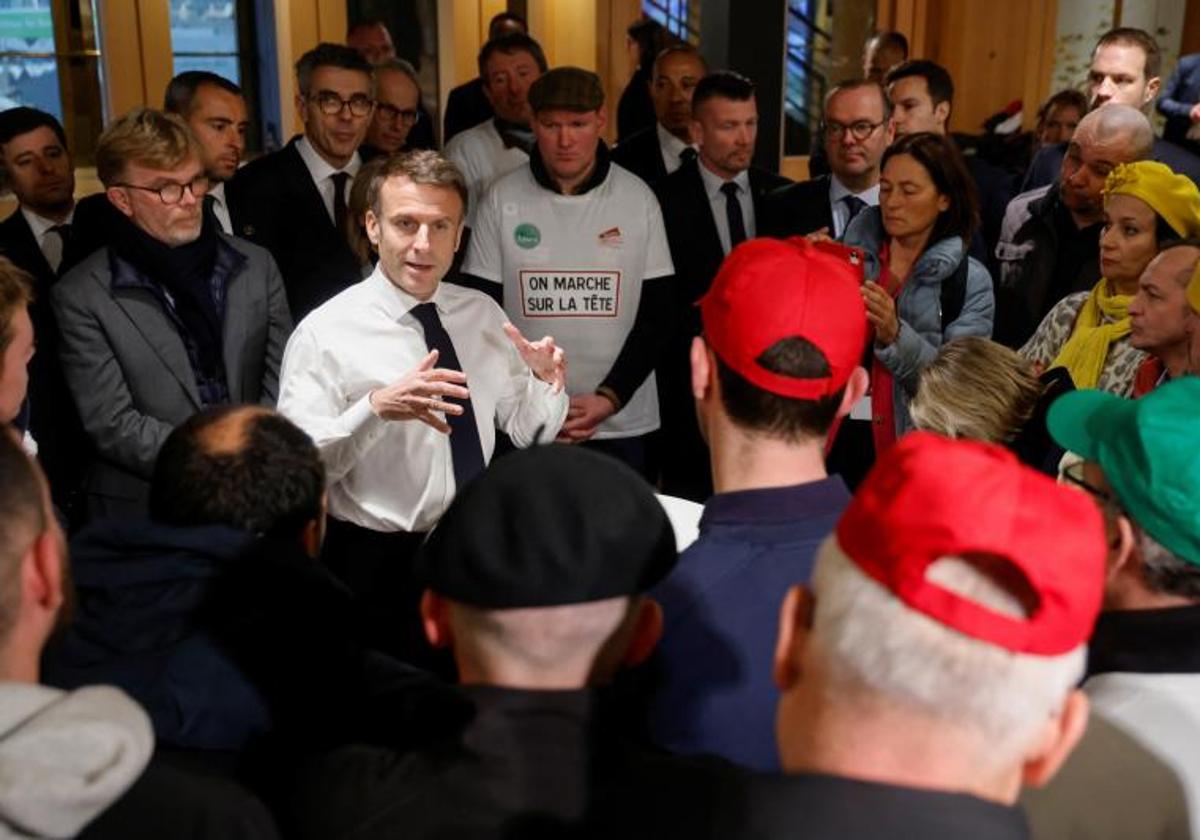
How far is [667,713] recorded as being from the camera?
1.37m

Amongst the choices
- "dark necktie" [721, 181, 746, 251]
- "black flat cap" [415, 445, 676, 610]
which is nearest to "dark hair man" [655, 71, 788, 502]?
"dark necktie" [721, 181, 746, 251]

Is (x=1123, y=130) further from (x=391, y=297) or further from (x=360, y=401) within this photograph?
(x=360, y=401)

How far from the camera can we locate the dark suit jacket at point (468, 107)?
5.39 meters

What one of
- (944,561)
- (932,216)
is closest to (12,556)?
(944,561)

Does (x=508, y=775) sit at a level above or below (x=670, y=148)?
below

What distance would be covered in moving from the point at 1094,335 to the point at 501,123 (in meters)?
2.47

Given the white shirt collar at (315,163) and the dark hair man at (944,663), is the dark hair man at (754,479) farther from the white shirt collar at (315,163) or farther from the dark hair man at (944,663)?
the white shirt collar at (315,163)

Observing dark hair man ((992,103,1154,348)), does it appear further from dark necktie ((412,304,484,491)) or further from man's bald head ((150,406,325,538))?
man's bald head ((150,406,325,538))

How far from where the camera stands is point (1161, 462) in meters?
1.33

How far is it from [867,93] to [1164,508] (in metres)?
2.73

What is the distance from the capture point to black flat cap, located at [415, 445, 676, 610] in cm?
113

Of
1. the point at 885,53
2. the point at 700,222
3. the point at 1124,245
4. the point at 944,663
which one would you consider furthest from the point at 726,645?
the point at 885,53

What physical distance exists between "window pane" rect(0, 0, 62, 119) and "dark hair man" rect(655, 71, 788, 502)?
364 centimetres

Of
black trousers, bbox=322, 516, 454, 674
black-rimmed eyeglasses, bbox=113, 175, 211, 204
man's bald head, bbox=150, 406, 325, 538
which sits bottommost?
black trousers, bbox=322, 516, 454, 674
